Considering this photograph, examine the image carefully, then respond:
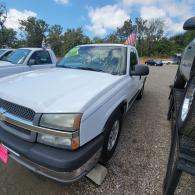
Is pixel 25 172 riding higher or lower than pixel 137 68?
lower

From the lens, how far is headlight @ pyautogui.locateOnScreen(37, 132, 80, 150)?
168cm

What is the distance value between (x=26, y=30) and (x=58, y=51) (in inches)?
408

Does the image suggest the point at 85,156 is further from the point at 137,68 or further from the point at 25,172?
the point at 137,68

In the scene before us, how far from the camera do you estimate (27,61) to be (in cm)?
618

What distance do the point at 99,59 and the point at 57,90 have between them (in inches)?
56.6

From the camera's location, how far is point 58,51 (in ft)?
161

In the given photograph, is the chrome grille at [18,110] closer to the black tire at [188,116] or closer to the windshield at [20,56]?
the black tire at [188,116]

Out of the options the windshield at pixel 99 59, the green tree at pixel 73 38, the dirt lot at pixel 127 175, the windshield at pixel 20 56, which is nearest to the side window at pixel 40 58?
the windshield at pixel 20 56

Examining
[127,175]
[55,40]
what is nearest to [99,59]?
[127,175]

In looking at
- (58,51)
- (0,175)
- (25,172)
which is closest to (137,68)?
(25,172)

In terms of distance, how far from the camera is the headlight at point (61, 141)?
5.51 feet

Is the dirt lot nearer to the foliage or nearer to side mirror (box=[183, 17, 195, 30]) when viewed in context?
side mirror (box=[183, 17, 195, 30])

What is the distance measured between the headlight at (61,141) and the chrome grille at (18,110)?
0.78ft

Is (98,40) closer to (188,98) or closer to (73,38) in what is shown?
(73,38)
